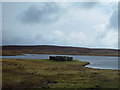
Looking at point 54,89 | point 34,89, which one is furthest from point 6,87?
point 54,89

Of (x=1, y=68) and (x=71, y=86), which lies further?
(x=1, y=68)

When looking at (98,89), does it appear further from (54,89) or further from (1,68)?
(1,68)

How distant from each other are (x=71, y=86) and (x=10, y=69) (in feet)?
64.3

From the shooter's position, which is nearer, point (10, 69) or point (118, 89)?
point (118, 89)

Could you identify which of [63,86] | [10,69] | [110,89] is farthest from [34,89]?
[10,69]

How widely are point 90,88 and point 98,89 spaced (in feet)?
3.79

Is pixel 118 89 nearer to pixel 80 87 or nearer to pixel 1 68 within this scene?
pixel 80 87

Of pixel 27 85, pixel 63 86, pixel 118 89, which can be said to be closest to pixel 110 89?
pixel 118 89

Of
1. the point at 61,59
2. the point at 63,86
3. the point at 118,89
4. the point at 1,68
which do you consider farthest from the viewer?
the point at 61,59

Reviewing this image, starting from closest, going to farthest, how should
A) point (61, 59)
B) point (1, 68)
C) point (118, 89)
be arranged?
point (118, 89)
point (1, 68)
point (61, 59)

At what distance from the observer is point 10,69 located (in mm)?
38125

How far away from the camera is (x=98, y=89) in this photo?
22578 mm

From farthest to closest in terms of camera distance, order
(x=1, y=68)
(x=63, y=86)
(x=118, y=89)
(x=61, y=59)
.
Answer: (x=61, y=59) → (x=1, y=68) → (x=63, y=86) → (x=118, y=89)

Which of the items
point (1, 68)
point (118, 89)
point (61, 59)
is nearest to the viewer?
point (118, 89)
